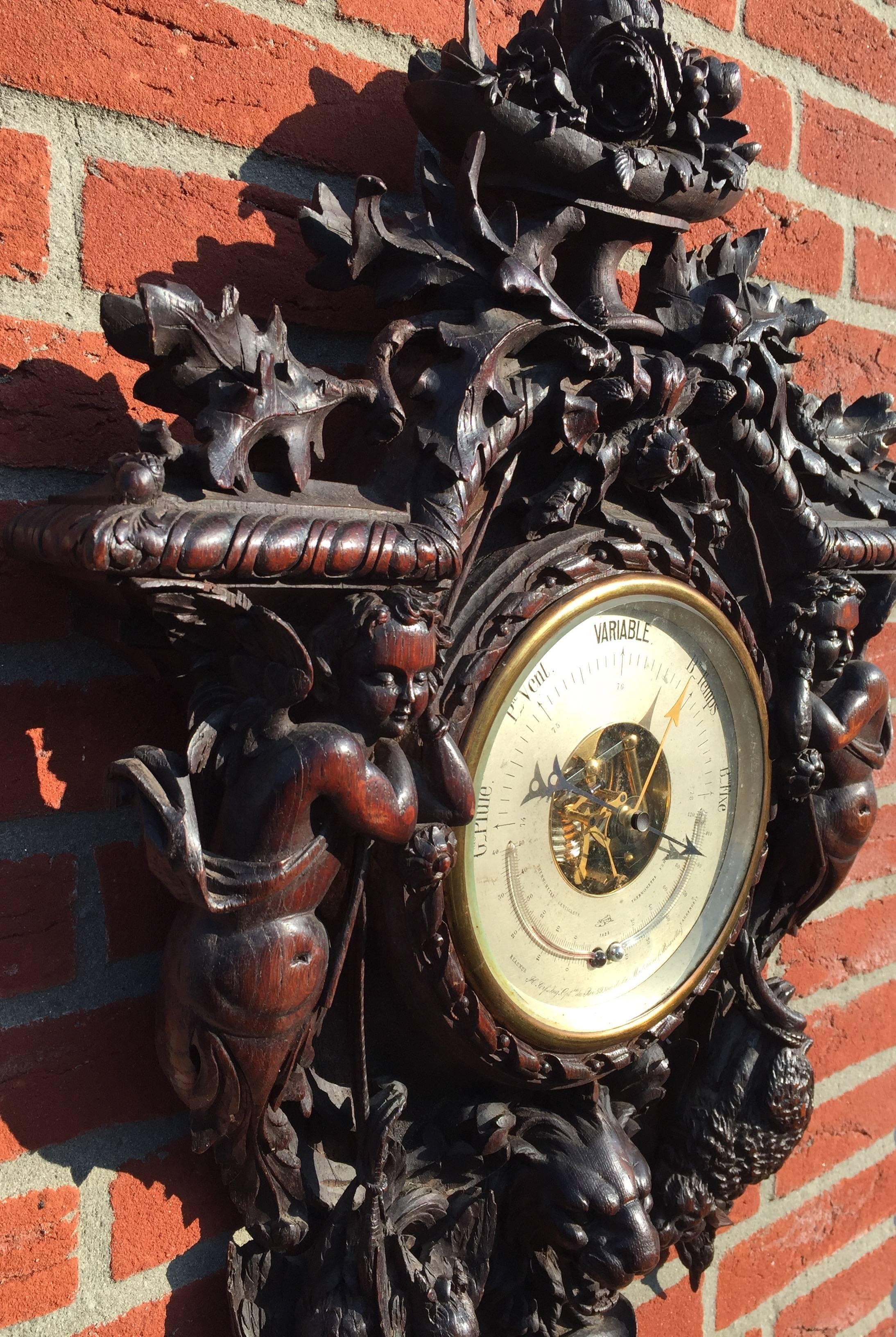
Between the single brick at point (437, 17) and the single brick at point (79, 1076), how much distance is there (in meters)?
0.51

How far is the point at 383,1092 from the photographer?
57 cm

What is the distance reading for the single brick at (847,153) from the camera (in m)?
0.86

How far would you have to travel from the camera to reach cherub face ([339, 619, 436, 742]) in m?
0.48

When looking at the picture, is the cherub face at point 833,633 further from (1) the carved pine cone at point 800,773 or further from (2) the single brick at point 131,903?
(2) the single brick at point 131,903

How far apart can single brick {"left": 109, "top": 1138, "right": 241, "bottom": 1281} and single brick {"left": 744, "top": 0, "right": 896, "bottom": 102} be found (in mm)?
806

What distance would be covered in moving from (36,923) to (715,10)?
718mm

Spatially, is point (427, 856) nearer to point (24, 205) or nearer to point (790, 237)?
point (24, 205)

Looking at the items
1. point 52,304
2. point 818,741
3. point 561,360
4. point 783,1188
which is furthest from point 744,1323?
point 52,304

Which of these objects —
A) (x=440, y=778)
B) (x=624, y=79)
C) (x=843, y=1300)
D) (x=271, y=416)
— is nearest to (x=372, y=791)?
(x=440, y=778)

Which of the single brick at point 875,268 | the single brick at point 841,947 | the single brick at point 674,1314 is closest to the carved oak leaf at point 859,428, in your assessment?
the single brick at point 875,268

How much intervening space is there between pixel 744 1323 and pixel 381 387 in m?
0.82

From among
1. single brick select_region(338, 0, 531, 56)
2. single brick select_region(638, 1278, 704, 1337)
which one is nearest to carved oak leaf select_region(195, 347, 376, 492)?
single brick select_region(338, 0, 531, 56)

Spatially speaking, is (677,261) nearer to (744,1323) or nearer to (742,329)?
(742,329)

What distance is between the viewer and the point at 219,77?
0.54m
